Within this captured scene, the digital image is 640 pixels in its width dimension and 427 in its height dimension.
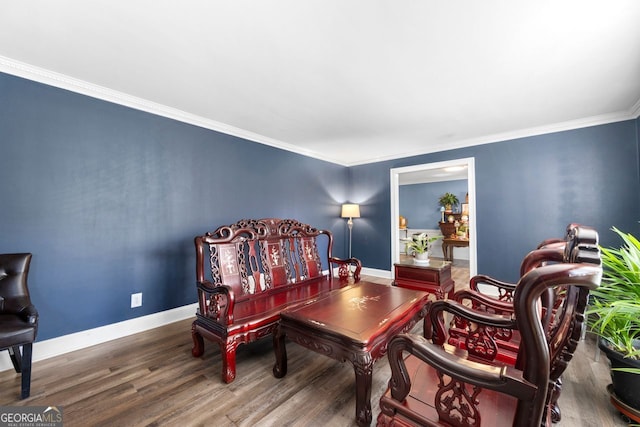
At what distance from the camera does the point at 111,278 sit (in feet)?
8.56

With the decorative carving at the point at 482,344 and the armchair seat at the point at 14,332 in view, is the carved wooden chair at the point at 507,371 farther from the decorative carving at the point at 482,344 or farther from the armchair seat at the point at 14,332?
the armchair seat at the point at 14,332

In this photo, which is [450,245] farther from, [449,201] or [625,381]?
[625,381]

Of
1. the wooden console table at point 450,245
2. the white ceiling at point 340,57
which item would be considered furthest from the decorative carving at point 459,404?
the wooden console table at point 450,245

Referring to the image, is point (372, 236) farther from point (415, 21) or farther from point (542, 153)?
point (415, 21)

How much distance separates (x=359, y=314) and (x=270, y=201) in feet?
8.73

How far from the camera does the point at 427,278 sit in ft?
10.4

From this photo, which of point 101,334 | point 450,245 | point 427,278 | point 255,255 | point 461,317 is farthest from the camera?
point 450,245

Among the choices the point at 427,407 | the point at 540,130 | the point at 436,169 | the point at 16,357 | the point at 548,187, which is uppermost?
the point at 540,130

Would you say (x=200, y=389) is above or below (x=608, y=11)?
below

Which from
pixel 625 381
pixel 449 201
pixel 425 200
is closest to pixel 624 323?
pixel 625 381

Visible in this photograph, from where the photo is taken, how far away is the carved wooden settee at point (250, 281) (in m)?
1.96

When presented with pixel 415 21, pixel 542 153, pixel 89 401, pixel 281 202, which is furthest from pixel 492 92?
pixel 89 401

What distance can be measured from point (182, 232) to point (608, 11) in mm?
4094

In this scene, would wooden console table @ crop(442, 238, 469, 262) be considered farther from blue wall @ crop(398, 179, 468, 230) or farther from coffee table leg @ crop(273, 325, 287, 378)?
coffee table leg @ crop(273, 325, 287, 378)
